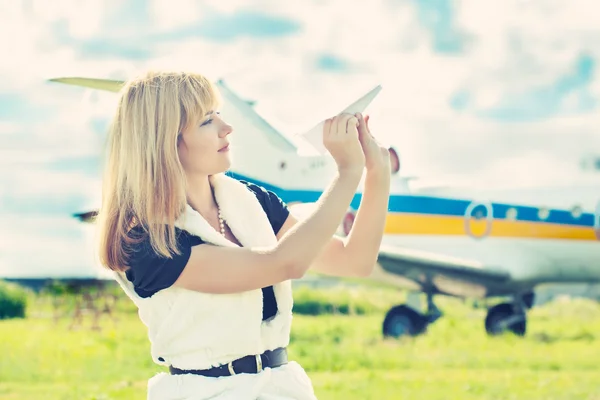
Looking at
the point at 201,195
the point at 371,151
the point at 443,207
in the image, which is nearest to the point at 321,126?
the point at 371,151

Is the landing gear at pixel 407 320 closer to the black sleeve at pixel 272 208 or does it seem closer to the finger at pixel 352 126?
the black sleeve at pixel 272 208

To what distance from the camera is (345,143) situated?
1.46 metres

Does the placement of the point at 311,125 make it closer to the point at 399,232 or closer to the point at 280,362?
the point at 280,362

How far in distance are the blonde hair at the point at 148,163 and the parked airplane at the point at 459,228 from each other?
8.10 meters

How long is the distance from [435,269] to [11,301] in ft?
22.5

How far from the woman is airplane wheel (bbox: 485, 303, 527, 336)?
9.37 metres

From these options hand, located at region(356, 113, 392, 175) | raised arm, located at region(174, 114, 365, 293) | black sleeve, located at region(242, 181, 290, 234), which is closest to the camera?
raised arm, located at region(174, 114, 365, 293)

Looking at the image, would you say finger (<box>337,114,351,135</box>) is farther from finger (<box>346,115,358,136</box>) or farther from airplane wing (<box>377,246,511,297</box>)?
airplane wing (<box>377,246,511,297</box>)

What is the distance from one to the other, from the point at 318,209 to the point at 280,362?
32 cm

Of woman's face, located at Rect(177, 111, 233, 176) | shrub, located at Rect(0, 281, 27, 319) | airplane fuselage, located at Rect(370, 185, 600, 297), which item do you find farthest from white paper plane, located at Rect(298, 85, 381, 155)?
shrub, located at Rect(0, 281, 27, 319)

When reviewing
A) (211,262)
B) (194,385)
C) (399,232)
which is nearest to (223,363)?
(194,385)

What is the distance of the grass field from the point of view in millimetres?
5043

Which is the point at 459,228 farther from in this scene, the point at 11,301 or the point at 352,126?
the point at 352,126

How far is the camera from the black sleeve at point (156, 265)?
57.9 inches
